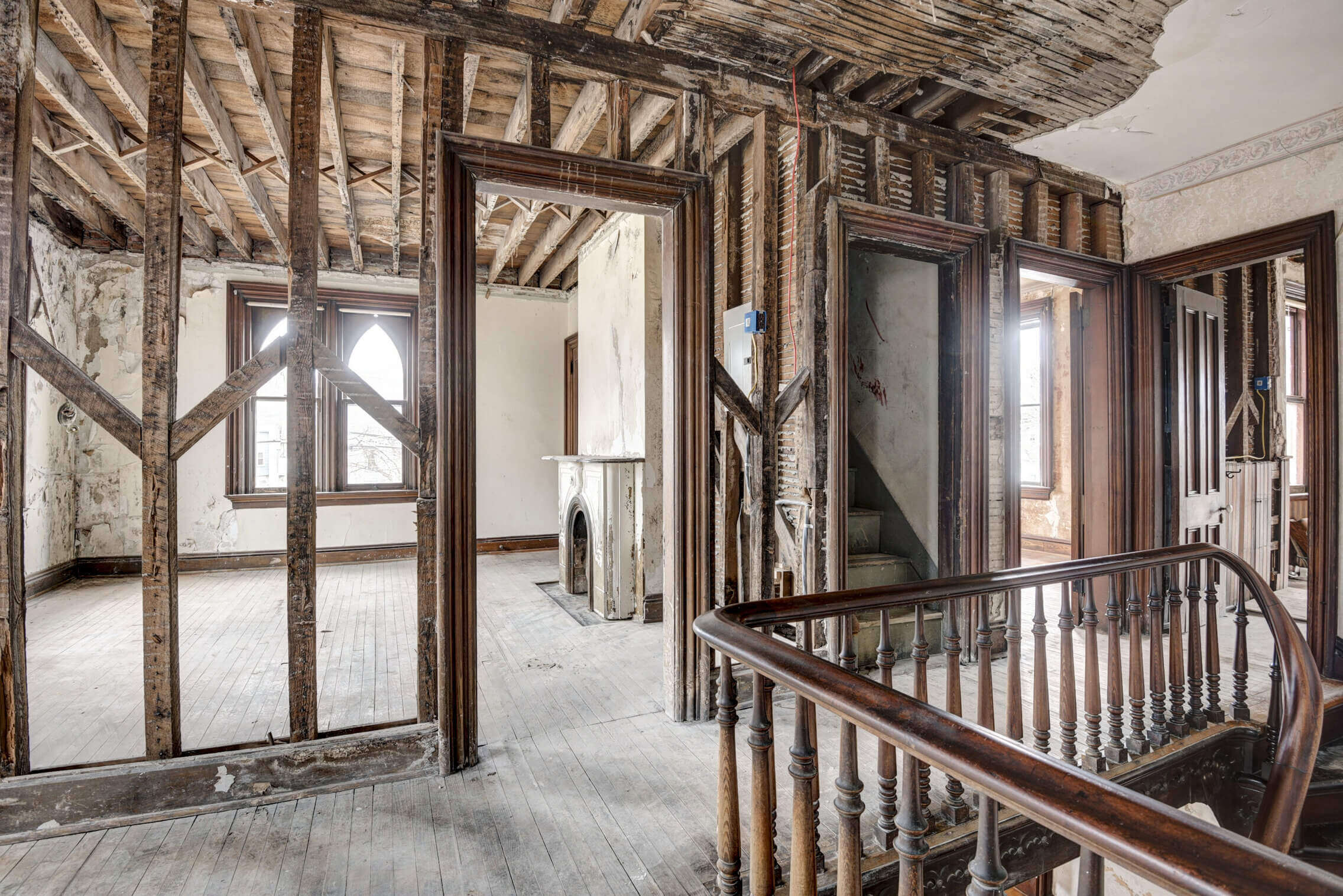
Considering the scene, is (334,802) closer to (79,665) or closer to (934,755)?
(934,755)

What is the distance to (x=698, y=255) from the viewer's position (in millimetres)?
2980

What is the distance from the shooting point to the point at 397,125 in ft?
13.0

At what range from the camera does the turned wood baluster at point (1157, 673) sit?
2508 mm

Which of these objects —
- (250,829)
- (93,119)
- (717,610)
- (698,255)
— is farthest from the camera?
(93,119)

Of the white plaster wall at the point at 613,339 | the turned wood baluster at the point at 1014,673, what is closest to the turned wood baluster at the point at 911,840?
the turned wood baluster at the point at 1014,673

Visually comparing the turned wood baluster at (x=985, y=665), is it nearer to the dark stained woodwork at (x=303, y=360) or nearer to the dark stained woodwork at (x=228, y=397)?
the dark stained woodwork at (x=303, y=360)

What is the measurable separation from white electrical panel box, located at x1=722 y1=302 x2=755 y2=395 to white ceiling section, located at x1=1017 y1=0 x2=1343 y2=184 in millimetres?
2021

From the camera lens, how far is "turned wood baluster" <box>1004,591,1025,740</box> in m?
2.13

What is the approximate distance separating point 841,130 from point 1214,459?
→ 12.0 ft

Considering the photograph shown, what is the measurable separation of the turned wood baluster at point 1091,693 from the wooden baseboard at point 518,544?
583 cm

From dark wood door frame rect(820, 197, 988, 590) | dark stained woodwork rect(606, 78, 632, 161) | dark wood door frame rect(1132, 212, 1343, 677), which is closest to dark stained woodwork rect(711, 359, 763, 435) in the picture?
dark wood door frame rect(820, 197, 988, 590)

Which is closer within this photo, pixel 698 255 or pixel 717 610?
pixel 717 610

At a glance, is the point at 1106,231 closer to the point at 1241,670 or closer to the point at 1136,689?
the point at 1241,670

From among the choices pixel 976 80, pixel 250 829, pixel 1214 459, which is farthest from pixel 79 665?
pixel 1214 459
